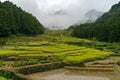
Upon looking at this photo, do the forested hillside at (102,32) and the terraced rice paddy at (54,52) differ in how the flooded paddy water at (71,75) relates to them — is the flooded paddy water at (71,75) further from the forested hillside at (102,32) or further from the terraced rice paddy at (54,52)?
the forested hillside at (102,32)

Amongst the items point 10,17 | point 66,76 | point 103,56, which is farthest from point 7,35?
point 66,76

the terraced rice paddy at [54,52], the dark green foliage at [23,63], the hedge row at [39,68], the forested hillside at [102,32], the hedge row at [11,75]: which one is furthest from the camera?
the forested hillside at [102,32]

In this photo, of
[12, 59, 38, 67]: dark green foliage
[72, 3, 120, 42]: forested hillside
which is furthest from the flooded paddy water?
[72, 3, 120, 42]: forested hillside

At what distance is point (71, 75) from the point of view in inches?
1046

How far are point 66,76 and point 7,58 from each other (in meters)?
7.50

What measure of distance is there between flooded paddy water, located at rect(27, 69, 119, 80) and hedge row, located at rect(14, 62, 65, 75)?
460mm

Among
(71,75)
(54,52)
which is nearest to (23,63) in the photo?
(71,75)

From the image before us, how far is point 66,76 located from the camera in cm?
2581

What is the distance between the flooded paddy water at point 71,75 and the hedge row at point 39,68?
1.51 feet

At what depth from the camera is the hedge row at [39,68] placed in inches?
968

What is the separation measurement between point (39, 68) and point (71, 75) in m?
3.29

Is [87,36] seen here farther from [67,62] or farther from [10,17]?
[67,62]

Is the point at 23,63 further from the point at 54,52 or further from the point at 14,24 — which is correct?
the point at 14,24

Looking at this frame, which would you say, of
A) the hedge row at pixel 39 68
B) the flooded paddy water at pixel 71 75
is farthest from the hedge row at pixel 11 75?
the flooded paddy water at pixel 71 75
